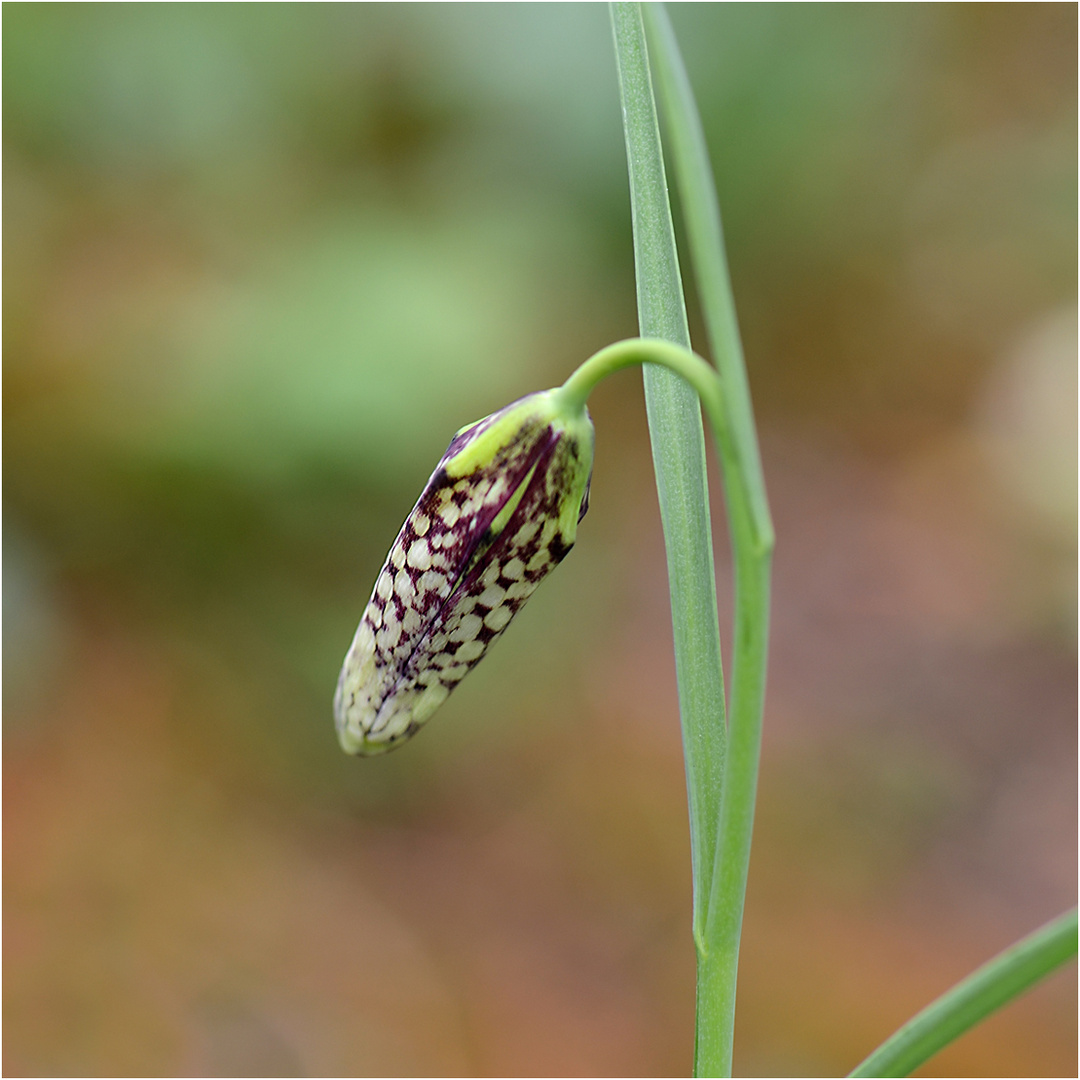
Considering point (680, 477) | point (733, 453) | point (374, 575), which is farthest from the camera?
point (374, 575)

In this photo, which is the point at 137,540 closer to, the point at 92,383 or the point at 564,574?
the point at 92,383

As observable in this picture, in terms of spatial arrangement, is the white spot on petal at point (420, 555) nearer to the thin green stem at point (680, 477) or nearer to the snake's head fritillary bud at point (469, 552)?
the snake's head fritillary bud at point (469, 552)

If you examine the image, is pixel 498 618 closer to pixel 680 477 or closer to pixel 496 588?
pixel 496 588

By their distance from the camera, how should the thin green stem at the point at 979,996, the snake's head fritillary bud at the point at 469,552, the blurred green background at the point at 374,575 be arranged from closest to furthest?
the thin green stem at the point at 979,996 < the snake's head fritillary bud at the point at 469,552 < the blurred green background at the point at 374,575

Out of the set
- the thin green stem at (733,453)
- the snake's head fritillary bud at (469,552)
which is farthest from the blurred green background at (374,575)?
the thin green stem at (733,453)

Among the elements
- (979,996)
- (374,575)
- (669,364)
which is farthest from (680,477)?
(374,575)

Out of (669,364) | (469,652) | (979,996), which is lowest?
(979,996)


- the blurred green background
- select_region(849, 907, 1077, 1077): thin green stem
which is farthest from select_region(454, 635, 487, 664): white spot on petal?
the blurred green background
